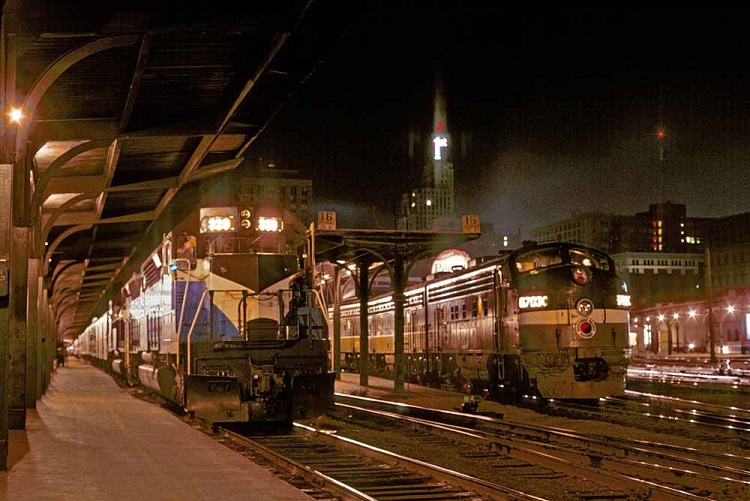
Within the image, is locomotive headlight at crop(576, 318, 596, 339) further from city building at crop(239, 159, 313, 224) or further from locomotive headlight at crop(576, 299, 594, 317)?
city building at crop(239, 159, 313, 224)

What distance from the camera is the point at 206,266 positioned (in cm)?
1656

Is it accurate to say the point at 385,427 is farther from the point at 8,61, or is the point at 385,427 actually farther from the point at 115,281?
the point at 115,281

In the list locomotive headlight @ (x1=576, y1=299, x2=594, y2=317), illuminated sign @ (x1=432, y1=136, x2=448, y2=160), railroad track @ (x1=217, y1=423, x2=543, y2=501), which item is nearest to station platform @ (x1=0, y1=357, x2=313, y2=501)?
railroad track @ (x1=217, y1=423, x2=543, y2=501)

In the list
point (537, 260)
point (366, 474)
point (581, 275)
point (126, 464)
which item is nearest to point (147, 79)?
point (126, 464)

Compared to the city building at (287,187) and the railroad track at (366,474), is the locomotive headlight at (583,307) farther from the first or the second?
the city building at (287,187)

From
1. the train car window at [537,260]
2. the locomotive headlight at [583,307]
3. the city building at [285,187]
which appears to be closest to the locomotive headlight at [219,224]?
the train car window at [537,260]

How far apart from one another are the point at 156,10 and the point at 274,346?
282 inches

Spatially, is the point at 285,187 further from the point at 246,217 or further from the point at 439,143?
the point at 246,217

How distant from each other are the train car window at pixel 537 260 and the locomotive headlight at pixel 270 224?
694 cm

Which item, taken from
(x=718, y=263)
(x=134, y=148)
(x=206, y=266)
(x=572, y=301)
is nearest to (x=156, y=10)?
(x=206, y=266)

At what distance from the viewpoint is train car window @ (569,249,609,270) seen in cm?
2148

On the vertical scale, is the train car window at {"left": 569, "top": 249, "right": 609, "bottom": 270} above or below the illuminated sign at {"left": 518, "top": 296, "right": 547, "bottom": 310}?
above

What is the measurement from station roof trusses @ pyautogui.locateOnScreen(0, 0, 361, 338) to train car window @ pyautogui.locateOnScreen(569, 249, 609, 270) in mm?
8242

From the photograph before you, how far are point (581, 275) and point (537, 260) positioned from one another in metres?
1.10
